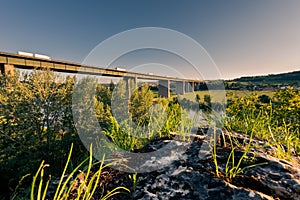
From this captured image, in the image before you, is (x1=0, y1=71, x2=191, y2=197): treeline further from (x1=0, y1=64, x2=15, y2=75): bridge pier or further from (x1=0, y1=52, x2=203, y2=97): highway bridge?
(x1=0, y1=52, x2=203, y2=97): highway bridge

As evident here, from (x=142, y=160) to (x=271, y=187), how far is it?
4.34 feet

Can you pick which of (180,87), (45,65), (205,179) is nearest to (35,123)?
(45,65)

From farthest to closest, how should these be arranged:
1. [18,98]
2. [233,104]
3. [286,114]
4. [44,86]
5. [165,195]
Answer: [44,86], [18,98], [233,104], [286,114], [165,195]

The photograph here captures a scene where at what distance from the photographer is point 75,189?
1.42m

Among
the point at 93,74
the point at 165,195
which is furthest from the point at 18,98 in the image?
the point at 165,195

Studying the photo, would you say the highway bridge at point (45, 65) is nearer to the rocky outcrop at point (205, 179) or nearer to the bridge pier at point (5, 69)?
the bridge pier at point (5, 69)

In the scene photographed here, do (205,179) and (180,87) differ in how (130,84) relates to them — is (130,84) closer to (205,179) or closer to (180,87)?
(180,87)

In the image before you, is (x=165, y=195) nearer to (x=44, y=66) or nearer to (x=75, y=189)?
(x=75, y=189)

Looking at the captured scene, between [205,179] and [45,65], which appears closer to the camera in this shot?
[205,179]

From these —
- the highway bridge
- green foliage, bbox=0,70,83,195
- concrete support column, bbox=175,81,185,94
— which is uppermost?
the highway bridge

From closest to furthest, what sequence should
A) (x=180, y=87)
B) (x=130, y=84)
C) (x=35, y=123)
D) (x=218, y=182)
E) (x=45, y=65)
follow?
(x=218, y=182), (x=35, y=123), (x=45, y=65), (x=130, y=84), (x=180, y=87)

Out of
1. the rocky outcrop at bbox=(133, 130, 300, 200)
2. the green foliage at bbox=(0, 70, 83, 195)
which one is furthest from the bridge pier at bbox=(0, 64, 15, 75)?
the rocky outcrop at bbox=(133, 130, 300, 200)

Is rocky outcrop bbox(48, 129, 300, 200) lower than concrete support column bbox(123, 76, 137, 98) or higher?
lower

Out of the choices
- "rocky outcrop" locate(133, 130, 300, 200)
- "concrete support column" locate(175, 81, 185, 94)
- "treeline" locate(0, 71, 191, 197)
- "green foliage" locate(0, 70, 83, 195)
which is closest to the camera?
"rocky outcrop" locate(133, 130, 300, 200)
